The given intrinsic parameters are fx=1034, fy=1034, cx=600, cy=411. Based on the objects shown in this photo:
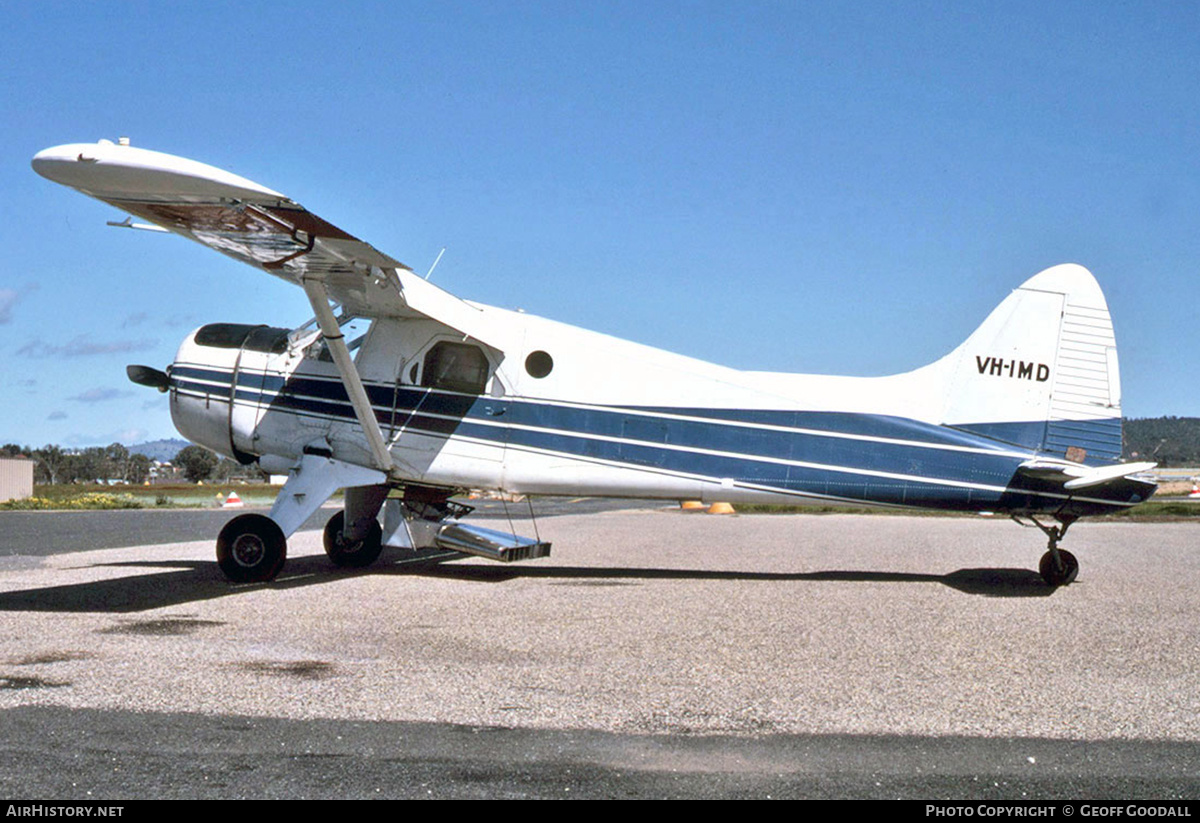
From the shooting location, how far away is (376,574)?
12008 millimetres

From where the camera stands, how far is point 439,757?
4426 mm

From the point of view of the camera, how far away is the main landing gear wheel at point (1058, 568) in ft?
36.7

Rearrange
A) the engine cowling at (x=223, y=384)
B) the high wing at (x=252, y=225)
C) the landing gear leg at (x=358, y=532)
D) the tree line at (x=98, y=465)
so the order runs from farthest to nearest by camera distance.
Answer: the tree line at (x=98, y=465), the landing gear leg at (x=358, y=532), the engine cowling at (x=223, y=384), the high wing at (x=252, y=225)

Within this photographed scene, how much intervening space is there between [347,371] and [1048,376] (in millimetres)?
7501

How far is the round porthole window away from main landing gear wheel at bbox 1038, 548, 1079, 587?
579 cm

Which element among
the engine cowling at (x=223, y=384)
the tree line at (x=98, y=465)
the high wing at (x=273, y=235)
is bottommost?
the tree line at (x=98, y=465)

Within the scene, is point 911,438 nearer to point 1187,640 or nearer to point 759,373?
point 759,373

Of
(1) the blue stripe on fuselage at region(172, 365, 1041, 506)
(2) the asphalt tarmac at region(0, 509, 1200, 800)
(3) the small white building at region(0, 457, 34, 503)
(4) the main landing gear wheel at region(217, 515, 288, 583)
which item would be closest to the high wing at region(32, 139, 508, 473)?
(1) the blue stripe on fuselage at region(172, 365, 1041, 506)

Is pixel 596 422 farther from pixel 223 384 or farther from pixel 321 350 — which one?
pixel 223 384

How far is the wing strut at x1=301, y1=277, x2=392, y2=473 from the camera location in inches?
408

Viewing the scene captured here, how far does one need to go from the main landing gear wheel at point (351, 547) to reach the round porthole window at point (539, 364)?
306cm

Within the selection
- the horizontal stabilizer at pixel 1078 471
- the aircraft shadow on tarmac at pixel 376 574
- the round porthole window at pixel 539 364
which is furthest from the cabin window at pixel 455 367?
the horizontal stabilizer at pixel 1078 471

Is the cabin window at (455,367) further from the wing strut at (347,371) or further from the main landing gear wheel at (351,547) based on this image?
the main landing gear wheel at (351,547)

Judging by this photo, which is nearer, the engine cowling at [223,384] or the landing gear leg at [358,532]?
the engine cowling at [223,384]
